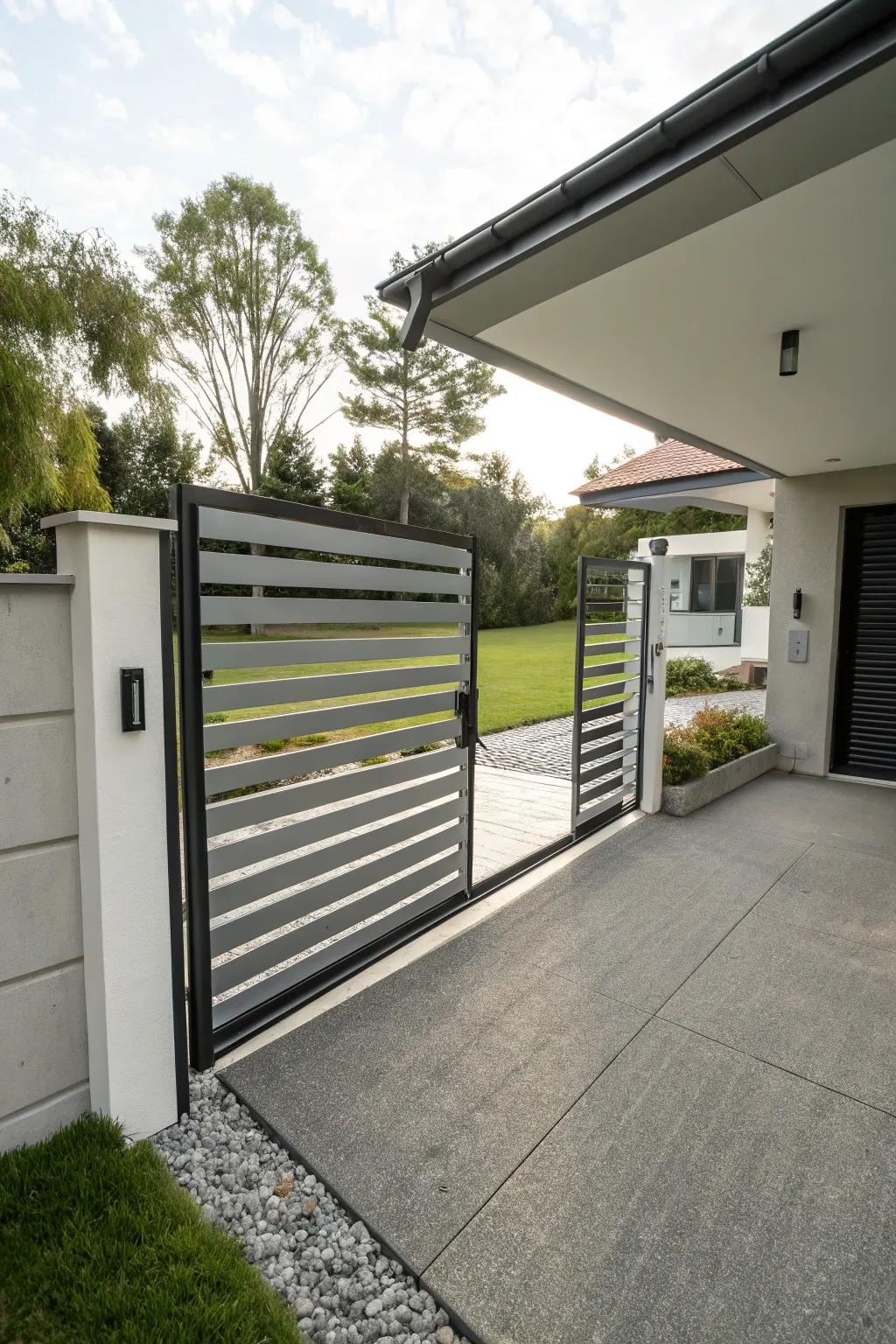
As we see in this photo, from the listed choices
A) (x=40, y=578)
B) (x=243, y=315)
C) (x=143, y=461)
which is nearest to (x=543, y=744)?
(x=40, y=578)

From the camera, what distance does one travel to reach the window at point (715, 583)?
54.6ft

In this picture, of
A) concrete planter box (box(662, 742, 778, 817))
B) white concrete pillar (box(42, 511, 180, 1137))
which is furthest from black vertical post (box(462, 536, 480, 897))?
concrete planter box (box(662, 742, 778, 817))

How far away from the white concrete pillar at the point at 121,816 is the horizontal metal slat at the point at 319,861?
0.38 meters

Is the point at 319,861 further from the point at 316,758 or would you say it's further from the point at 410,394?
the point at 410,394

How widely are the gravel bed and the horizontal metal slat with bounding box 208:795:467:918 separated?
0.62 metres

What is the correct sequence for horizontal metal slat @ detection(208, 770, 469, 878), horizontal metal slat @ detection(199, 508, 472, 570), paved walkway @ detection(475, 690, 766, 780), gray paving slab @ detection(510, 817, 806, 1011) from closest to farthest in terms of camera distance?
horizontal metal slat @ detection(199, 508, 472, 570) → horizontal metal slat @ detection(208, 770, 469, 878) → gray paving slab @ detection(510, 817, 806, 1011) → paved walkway @ detection(475, 690, 766, 780)

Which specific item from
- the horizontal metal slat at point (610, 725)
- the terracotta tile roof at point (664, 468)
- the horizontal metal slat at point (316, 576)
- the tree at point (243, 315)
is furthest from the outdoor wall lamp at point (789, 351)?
the tree at point (243, 315)

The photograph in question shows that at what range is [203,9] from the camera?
8.45m

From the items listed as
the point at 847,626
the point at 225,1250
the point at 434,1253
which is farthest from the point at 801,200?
the point at 847,626

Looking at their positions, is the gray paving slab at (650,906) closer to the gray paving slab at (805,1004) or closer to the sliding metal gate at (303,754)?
the gray paving slab at (805,1004)

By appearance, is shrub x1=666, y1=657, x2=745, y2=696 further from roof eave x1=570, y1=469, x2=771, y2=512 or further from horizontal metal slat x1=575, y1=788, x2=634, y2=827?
horizontal metal slat x1=575, y1=788, x2=634, y2=827

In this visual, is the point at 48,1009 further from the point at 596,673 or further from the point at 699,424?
the point at 699,424

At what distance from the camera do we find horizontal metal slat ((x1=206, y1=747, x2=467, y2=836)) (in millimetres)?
2327

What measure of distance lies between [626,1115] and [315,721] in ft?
5.50
